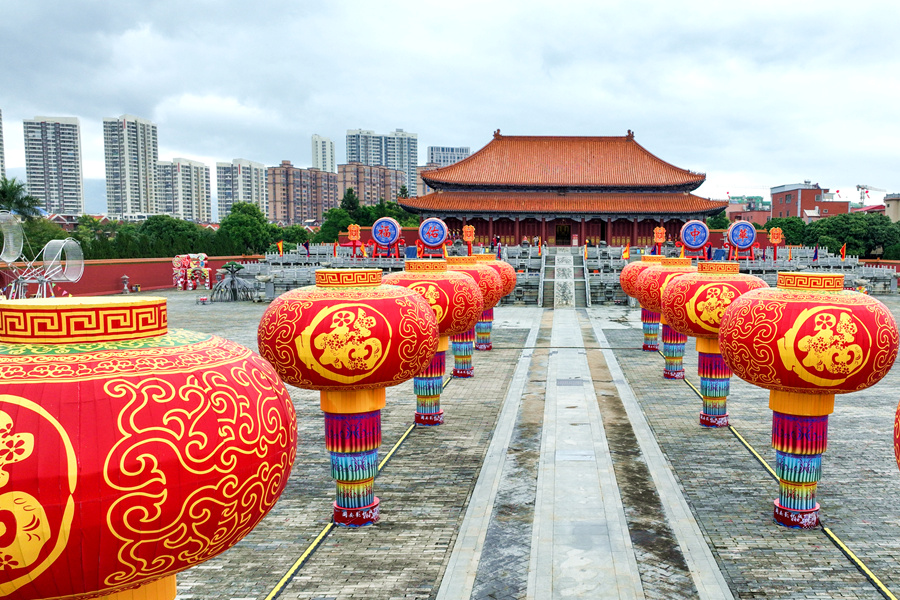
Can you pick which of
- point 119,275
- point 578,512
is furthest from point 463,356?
point 119,275

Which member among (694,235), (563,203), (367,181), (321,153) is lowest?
(694,235)

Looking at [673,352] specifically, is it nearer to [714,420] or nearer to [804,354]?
[714,420]

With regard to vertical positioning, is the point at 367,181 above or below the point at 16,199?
above

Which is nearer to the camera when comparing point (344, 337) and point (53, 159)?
point (344, 337)

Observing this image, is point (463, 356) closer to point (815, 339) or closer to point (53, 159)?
point (815, 339)

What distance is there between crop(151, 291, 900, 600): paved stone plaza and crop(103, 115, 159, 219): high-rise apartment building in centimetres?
11522

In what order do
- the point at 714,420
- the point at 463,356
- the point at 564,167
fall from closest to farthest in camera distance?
the point at 714,420
the point at 463,356
the point at 564,167

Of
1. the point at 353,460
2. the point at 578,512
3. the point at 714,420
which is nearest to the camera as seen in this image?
the point at 353,460

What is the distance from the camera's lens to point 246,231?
55.2m

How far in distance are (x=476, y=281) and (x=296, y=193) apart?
112 m

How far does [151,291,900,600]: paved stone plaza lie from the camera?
6.73 m

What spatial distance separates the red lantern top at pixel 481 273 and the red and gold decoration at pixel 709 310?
4136 mm

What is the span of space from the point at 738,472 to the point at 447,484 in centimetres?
438

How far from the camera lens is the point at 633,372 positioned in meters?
17.4
